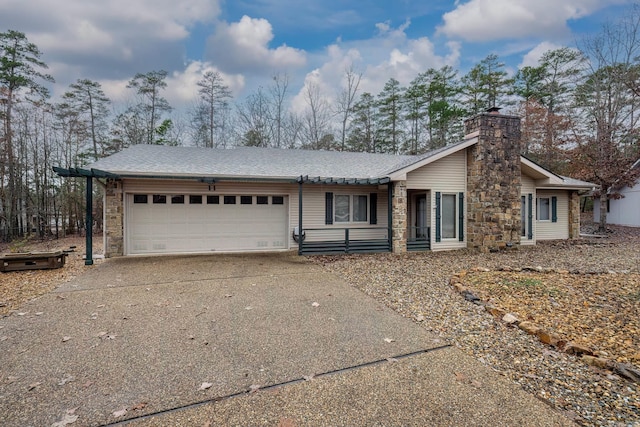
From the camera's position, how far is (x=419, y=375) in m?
2.84

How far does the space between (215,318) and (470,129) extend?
1028 centimetres

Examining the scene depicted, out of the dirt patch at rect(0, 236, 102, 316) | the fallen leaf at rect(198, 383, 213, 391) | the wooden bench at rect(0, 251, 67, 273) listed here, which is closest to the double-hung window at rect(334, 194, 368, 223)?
the dirt patch at rect(0, 236, 102, 316)

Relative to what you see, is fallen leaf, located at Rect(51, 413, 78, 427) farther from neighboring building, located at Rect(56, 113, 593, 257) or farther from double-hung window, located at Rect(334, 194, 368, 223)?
double-hung window, located at Rect(334, 194, 368, 223)

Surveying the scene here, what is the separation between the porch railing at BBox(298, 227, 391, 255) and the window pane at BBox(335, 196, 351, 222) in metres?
0.46

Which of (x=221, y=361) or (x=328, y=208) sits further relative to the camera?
(x=328, y=208)

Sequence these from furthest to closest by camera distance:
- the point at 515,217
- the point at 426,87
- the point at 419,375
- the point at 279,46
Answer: the point at 426,87
the point at 279,46
the point at 515,217
the point at 419,375

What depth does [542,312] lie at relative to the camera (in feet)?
14.5

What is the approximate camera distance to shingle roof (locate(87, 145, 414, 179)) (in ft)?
29.7

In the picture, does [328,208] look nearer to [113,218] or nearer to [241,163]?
[241,163]

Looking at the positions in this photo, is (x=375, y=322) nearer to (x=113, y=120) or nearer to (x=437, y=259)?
(x=437, y=259)

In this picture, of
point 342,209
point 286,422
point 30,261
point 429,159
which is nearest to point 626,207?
point 429,159

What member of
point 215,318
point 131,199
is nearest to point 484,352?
point 215,318

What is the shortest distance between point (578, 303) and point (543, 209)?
9967 millimetres

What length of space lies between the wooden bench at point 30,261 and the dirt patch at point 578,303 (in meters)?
9.54
